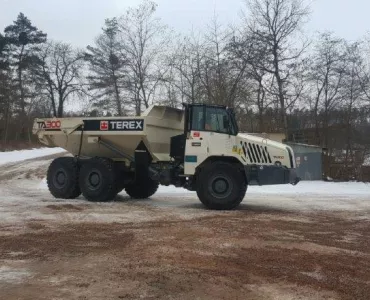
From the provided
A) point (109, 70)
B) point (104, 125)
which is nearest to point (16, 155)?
point (109, 70)

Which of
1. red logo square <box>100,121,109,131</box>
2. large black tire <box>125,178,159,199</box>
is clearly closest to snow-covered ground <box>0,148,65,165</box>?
large black tire <box>125,178,159,199</box>

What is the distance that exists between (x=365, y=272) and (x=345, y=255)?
105 centimetres

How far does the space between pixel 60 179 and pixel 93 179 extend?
127 centimetres

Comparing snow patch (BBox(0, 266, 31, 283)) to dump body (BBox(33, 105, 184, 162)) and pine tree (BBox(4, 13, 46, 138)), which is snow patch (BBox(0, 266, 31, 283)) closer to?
dump body (BBox(33, 105, 184, 162))

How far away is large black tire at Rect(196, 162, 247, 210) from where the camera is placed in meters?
12.3

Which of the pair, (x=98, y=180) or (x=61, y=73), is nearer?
(x=98, y=180)

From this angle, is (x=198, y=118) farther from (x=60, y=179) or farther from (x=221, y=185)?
(x=60, y=179)

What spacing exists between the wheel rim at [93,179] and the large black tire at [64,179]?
0.63 m

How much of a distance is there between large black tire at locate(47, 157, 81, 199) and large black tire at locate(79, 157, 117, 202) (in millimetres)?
439

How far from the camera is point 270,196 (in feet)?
55.0

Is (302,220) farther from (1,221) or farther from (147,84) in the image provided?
(147,84)

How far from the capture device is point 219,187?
12.4m

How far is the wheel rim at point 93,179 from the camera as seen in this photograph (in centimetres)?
1384

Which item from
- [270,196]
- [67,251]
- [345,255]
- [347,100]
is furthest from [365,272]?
[347,100]
